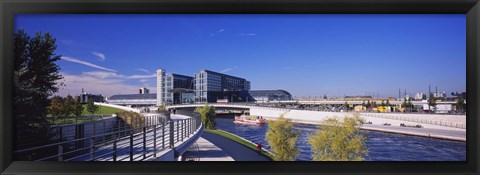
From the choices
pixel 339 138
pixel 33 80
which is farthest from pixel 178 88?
pixel 339 138

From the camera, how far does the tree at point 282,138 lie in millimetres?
4137

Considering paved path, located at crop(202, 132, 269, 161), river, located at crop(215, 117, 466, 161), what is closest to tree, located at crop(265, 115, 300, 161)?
river, located at crop(215, 117, 466, 161)

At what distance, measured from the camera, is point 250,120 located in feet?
14.8

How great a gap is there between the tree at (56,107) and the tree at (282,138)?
246 centimetres

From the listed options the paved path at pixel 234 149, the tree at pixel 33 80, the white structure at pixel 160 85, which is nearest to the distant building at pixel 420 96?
the paved path at pixel 234 149

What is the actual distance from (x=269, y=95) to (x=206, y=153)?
104 cm

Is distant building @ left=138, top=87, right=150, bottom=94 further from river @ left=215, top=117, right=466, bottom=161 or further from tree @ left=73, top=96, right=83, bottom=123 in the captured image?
river @ left=215, top=117, right=466, bottom=161

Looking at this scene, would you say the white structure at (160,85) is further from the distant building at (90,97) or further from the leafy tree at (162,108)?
the distant building at (90,97)

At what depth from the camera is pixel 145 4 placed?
3.38m

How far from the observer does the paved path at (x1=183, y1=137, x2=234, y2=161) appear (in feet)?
12.4

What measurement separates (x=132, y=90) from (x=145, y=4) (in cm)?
113

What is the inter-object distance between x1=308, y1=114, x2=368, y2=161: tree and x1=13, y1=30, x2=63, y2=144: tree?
3.09m

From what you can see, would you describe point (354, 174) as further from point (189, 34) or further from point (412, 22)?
point (189, 34)

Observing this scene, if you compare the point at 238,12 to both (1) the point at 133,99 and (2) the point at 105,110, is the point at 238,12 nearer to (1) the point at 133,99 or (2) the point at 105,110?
(1) the point at 133,99
